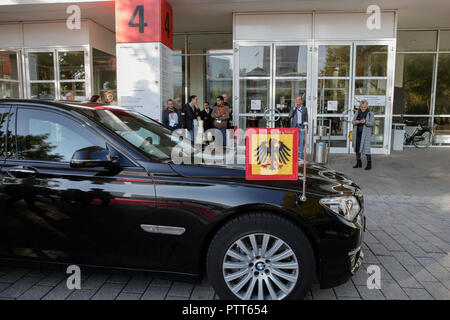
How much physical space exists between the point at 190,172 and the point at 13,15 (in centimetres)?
1252

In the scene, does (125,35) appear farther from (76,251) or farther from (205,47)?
(76,251)

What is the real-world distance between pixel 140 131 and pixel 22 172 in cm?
109

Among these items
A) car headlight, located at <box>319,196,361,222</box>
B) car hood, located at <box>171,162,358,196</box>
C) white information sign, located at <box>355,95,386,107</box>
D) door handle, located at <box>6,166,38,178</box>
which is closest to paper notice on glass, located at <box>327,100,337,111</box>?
white information sign, located at <box>355,95,386,107</box>

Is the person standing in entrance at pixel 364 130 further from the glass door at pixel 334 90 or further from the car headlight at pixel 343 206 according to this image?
the car headlight at pixel 343 206

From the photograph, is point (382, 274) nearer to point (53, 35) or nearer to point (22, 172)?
point (22, 172)

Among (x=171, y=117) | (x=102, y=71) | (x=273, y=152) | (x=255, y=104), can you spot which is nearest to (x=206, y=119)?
(x=255, y=104)

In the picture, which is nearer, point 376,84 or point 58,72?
point 376,84

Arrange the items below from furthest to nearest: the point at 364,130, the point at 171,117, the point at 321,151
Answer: the point at 171,117
the point at 321,151
the point at 364,130

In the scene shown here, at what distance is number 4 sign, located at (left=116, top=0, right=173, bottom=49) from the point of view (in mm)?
9352

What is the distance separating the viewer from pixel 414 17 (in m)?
12.0

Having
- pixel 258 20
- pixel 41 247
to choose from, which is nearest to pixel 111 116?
pixel 41 247

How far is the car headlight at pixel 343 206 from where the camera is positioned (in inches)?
110

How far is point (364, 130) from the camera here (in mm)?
9242

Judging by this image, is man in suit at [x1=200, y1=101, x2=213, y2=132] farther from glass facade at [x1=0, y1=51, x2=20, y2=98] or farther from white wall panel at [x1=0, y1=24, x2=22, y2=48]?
white wall panel at [x1=0, y1=24, x2=22, y2=48]
